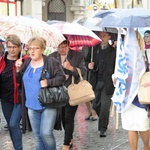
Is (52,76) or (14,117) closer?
(52,76)

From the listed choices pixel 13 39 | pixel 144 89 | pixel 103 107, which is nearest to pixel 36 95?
pixel 13 39

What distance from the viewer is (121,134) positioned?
9.31 meters

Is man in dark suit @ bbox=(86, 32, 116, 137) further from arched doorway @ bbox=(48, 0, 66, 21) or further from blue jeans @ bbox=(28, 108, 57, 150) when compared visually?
arched doorway @ bbox=(48, 0, 66, 21)

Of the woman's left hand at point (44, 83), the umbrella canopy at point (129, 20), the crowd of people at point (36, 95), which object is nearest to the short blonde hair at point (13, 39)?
the crowd of people at point (36, 95)

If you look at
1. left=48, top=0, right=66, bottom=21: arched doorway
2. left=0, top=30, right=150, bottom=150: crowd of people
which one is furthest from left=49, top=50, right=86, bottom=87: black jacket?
left=48, top=0, right=66, bottom=21: arched doorway

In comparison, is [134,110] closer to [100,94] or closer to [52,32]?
[52,32]

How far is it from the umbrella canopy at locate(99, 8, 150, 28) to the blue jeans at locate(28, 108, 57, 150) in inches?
51.4

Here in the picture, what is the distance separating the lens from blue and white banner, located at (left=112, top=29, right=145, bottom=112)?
656cm

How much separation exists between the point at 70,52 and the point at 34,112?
1.71m

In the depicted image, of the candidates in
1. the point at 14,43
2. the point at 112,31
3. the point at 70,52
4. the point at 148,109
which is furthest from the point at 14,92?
the point at 112,31

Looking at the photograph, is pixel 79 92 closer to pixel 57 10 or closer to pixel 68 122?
pixel 68 122

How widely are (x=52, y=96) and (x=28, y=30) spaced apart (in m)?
1.11

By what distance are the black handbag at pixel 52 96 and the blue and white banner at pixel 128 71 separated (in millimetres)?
715

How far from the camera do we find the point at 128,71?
6602 millimetres
